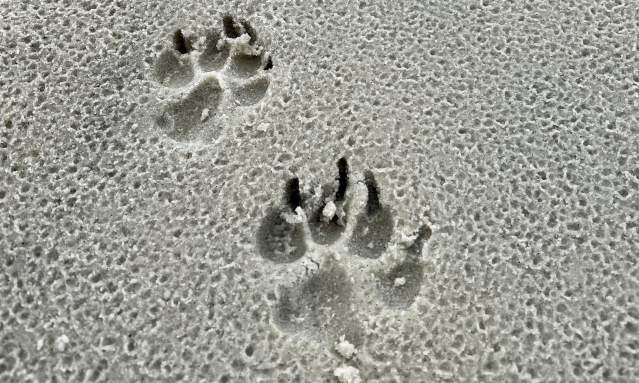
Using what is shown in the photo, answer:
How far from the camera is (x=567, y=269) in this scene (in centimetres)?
90

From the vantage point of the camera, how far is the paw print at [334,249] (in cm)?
89

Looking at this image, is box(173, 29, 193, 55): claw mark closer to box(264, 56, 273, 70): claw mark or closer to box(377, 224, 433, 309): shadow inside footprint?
box(264, 56, 273, 70): claw mark

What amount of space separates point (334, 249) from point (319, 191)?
0.08 metres

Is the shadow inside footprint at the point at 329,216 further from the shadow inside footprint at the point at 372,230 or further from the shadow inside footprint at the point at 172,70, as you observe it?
the shadow inside footprint at the point at 172,70

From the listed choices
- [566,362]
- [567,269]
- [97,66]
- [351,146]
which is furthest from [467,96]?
[97,66]

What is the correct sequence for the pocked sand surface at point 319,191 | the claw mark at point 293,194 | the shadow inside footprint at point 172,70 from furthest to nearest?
the shadow inside footprint at point 172,70 → the claw mark at point 293,194 → the pocked sand surface at point 319,191

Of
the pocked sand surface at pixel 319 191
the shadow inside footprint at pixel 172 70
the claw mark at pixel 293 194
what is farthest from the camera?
the shadow inside footprint at pixel 172 70

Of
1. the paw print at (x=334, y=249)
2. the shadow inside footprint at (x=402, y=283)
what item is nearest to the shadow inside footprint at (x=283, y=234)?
the paw print at (x=334, y=249)

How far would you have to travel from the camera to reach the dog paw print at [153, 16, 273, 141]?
1.05m

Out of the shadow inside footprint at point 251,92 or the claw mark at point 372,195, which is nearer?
the claw mark at point 372,195

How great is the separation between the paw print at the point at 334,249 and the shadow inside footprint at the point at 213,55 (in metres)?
0.23

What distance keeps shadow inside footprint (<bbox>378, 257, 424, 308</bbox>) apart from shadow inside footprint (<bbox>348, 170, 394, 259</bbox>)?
0.03 metres

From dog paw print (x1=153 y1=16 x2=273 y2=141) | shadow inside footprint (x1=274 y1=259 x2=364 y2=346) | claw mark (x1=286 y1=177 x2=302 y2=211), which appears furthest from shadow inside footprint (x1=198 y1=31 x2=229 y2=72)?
shadow inside footprint (x1=274 y1=259 x2=364 y2=346)

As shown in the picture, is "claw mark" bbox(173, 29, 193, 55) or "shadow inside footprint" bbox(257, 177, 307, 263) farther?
"claw mark" bbox(173, 29, 193, 55)
